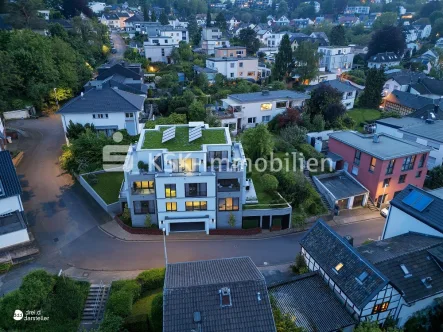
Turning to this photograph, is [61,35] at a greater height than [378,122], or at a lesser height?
greater

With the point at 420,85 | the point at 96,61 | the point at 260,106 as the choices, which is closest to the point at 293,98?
the point at 260,106

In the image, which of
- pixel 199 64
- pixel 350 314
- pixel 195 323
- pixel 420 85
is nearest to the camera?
pixel 195 323

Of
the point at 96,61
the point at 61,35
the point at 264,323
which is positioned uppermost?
the point at 61,35

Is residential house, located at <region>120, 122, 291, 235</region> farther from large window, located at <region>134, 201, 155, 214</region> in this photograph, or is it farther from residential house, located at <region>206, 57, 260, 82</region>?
residential house, located at <region>206, 57, 260, 82</region>

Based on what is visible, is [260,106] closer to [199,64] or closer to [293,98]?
[293,98]

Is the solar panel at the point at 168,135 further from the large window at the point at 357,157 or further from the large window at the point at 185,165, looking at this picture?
the large window at the point at 357,157

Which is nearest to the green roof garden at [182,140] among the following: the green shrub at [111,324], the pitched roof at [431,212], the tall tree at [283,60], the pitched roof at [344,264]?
the pitched roof at [344,264]
